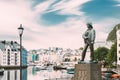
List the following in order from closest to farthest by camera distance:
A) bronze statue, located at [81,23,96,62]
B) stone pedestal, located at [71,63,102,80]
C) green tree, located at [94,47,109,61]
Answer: stone pedestal, located at [71,63,102,80] → bronze statue, located at [81,23,96,62] → green tree, located at [94,47,109,61]

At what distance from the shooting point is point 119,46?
112 metres

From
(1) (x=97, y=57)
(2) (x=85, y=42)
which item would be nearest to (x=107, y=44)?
(1) (x=97, y=57)

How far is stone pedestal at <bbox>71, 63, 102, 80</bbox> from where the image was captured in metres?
28.6

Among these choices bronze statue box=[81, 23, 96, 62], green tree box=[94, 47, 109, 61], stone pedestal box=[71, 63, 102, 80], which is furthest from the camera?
green tree box=[94, 47, 109, 61]

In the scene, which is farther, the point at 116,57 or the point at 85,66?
the point at 116,57

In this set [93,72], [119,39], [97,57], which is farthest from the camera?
[97,57]

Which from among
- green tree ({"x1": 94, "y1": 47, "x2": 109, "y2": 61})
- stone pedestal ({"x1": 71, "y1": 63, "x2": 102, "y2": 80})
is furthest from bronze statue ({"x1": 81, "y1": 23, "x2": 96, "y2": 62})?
green tree ({"x1": 94, "y1": 47, "x2": 109, "y2": 61})

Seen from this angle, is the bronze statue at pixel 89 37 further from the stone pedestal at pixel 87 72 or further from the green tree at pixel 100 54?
the green tree at pixel 100 54

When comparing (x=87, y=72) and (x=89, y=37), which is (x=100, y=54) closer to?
(x=89, y=37)

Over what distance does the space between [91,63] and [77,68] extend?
1.34 metres

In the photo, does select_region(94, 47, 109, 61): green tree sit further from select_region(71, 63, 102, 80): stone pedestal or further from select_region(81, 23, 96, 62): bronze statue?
select_region(71, 63, 102, 80): stone pedestal

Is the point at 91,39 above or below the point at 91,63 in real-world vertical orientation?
above

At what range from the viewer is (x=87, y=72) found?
28.6 m

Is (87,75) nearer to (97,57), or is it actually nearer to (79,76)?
(79,76)
